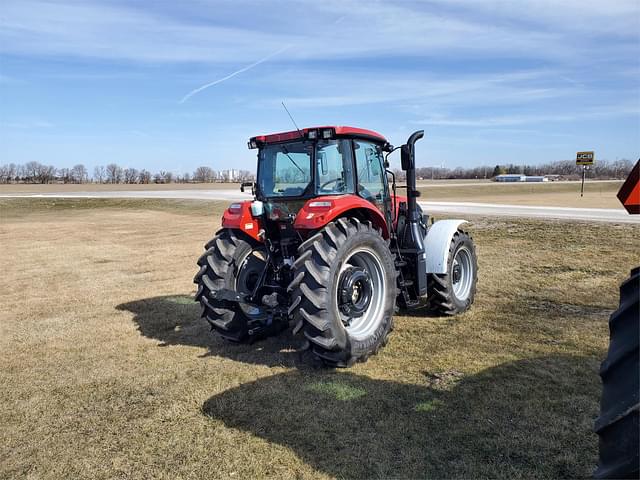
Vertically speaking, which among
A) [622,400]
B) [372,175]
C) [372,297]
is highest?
[372,175]

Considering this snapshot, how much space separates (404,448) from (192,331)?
149 inches

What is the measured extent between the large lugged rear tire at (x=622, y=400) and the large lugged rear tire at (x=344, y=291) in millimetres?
2812

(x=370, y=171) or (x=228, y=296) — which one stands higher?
(x=370, y=171)

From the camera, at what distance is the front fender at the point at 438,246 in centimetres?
641

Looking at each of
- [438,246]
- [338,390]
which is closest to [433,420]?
[338,390]

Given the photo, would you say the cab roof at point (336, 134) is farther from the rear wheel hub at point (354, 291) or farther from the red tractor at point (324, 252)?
the rear wheel hub at point (354, 291)

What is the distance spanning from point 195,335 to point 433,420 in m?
3.52

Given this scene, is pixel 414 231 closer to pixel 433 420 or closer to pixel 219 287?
pixel 219 287

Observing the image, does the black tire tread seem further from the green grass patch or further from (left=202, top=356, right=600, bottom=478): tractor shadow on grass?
the green grass patch

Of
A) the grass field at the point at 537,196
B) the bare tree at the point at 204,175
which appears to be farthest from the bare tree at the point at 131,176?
the grass field at the point at 537,196

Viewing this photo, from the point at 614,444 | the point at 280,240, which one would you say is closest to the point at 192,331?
the point at 280,240

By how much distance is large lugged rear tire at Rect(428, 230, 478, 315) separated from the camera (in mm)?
6480

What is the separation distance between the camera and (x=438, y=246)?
21.3 ft

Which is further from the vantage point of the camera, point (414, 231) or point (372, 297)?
point (414, 231)
